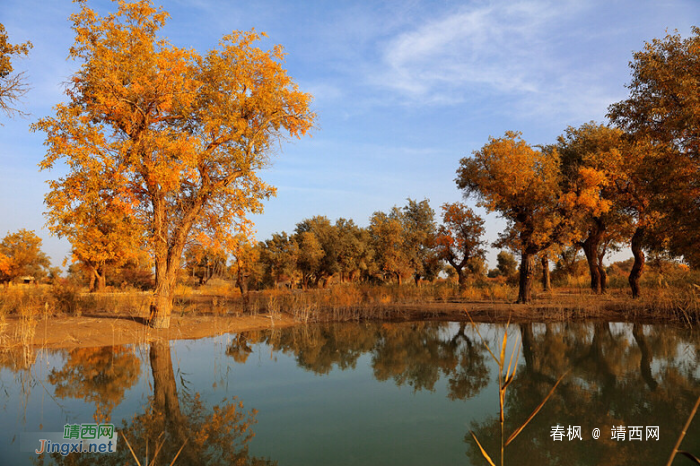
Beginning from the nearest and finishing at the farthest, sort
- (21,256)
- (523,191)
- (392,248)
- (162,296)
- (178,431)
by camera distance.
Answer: (178,431), (162,296), (523,191), (392,248), (21,256)

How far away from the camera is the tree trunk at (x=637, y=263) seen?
2231 centimetres

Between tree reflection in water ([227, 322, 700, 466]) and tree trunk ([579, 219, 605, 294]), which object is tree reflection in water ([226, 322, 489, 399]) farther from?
tree trunk ([579, 219, 605, 294])

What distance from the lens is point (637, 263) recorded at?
22.9 meters

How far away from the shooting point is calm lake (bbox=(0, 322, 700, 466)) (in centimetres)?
585

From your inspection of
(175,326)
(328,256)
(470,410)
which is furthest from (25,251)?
(470,410)

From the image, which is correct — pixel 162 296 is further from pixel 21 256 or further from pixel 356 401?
pixel 21 256

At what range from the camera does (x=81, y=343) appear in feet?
43.7

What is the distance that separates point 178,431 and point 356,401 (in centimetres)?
326

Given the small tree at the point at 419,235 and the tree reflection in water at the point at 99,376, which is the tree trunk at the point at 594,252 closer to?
the small tree at the point at 419,235

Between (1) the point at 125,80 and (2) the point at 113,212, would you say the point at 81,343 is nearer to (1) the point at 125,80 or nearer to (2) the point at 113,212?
(2) the point at 113,212

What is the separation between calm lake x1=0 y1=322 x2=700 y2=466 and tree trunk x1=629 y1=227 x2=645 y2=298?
31.0 ft

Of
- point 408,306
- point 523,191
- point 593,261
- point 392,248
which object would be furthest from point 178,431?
point 392,248

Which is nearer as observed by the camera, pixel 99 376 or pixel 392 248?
pixel 99 376

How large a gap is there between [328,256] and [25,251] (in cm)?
3614
